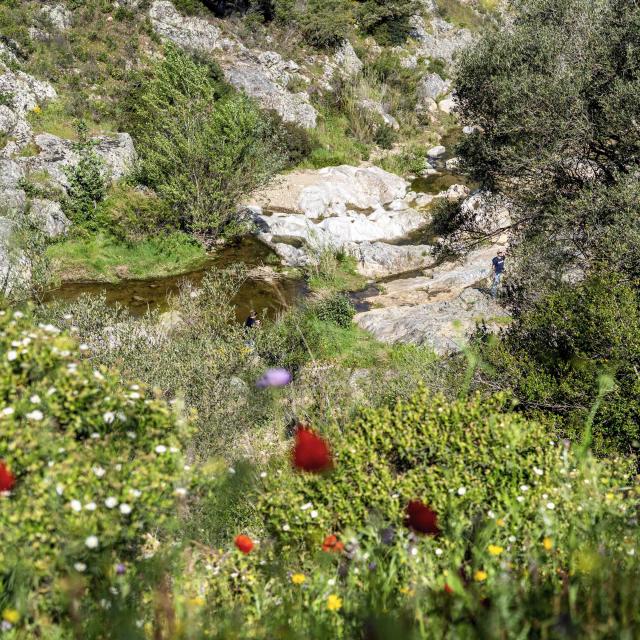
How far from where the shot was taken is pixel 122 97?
108 ft

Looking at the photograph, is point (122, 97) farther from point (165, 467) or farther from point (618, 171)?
point (165, 467)

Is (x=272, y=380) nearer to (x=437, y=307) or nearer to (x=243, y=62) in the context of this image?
(x=437, y=307)

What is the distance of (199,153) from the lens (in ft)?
78.2

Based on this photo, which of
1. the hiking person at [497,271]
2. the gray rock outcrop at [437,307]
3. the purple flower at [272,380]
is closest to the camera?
the purple flower at [272,380]

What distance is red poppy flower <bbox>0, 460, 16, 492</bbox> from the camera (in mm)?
3508

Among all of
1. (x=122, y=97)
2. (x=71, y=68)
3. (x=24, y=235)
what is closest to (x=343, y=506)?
(x=24, y=235)

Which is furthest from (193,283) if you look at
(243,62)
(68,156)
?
(243,62)

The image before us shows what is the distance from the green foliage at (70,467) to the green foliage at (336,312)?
1426cm

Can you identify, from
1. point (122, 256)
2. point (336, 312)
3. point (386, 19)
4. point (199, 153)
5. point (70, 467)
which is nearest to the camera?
point (70, 467)

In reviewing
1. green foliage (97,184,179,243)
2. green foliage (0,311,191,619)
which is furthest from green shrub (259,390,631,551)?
green foliage (97,184,179,243)

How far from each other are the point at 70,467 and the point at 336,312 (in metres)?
15.5

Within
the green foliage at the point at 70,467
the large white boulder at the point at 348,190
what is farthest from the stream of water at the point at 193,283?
the green foliage at the point at 70,467

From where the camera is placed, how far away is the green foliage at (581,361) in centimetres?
789

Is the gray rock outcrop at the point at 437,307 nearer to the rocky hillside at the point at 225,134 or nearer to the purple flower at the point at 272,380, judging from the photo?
the rocky hillside at the point at 225,134
